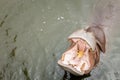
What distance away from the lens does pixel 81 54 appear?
312cm

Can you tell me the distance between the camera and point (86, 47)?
3.09 m

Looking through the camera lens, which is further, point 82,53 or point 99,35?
point 99,35

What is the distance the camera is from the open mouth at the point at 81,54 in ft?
9.89

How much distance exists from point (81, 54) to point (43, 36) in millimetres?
862

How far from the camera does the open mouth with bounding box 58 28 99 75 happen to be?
3.02 m

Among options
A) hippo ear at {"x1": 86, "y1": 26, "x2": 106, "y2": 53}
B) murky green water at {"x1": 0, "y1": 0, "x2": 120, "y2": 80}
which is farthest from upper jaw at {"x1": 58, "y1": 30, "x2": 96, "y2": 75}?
murky green water at {"x1": 0, "y1": 0, "x2": 120, "y2": 80}

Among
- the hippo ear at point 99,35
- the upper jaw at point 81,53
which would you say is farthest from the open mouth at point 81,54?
the hippo ear at point 99,35

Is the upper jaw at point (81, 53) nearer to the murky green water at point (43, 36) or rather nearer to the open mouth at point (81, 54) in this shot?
the open mouth at point (81, 54)

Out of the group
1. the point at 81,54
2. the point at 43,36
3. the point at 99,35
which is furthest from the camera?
the point at 43,36

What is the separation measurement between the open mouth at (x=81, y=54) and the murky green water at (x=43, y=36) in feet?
0.82

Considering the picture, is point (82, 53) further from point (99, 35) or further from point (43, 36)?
point (43, 36)

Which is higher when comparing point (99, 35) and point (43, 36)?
point (99, 35)

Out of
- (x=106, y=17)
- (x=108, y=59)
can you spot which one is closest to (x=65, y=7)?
(x=106, y=17)

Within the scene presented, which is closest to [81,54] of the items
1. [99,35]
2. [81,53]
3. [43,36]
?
[81,53]
